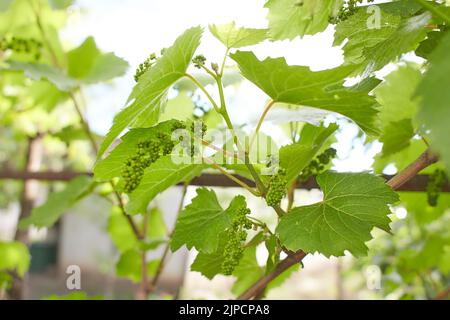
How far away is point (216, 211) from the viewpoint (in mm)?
667

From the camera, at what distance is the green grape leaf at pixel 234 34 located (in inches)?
23.8

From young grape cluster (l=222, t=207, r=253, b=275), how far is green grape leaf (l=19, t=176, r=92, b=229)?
559 mm

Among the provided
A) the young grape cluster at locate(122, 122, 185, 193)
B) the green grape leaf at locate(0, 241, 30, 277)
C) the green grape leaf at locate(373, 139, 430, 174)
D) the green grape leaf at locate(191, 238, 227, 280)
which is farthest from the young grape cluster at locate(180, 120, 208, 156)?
the green grape leaf at locate(0, 241, 30, 277)

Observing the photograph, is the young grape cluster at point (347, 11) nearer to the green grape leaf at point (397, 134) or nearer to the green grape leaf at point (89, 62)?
the green grape leaf at point (397, 134)

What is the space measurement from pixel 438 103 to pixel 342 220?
1.10 feet

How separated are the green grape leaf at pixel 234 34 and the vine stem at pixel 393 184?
22cm

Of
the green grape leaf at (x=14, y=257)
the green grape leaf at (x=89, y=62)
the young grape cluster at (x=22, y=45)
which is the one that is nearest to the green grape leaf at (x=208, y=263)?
the green grape leaf at (x=89, y=62)

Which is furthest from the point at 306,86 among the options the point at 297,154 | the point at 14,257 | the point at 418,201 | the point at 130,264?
the point at 14,257

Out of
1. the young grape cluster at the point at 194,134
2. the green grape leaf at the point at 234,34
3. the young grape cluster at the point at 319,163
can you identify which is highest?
the green grape leaf at the point at 234,34

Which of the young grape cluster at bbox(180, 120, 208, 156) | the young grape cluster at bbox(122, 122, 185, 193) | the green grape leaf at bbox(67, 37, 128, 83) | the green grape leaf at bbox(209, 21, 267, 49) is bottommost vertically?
the young grape cluster at bbox(122, 122, 185, 193)

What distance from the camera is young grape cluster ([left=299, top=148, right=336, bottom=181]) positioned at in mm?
750

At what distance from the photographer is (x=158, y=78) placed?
530 millimetres

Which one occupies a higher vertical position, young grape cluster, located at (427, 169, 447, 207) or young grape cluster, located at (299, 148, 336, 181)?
young grape cluster, located at (299, 148, 336, 181)

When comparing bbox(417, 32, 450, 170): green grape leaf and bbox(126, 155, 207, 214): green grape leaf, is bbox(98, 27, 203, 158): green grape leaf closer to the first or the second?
bbox(126, 155, 207, 214): green grape leaf
